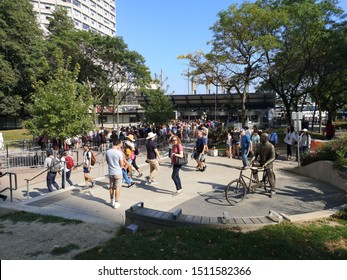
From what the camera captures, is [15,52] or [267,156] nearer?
[267,156]

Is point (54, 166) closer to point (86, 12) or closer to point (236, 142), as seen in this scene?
point (236, 142)

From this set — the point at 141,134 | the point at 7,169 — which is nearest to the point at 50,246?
the point at 7,169

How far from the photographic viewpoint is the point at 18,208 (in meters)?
7.53

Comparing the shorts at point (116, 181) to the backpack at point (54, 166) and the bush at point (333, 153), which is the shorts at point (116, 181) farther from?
the bush at point (333, 153)

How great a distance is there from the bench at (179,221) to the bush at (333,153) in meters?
4.59

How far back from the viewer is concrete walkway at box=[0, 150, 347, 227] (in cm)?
697

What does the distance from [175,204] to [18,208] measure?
400cm

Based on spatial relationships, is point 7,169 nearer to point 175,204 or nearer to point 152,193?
point 152,193

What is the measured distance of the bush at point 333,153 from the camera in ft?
29.4

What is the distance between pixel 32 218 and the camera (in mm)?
6797

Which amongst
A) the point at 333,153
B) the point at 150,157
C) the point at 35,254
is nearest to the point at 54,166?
the point at 150,157

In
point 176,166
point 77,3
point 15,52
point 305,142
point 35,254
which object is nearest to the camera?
point 35,254

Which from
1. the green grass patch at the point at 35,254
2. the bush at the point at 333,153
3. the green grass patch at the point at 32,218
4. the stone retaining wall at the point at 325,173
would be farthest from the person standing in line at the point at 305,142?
the green grass patch at the point at 35,254

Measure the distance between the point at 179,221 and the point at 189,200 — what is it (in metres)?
2.62
